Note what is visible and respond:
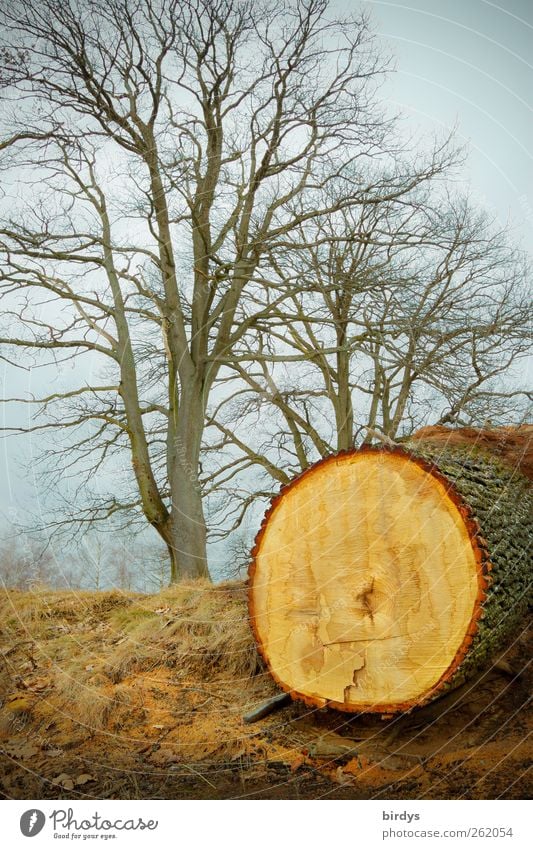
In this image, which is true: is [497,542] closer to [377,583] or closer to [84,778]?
[377,583]

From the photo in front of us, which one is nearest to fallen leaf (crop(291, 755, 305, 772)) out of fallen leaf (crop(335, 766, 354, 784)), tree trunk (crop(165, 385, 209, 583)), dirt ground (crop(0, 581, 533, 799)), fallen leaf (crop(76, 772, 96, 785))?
dirt ground (crop(0, 581, 533, 799))

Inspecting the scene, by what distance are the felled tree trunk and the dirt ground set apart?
0.70ft

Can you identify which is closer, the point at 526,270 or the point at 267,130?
the point at 526,270

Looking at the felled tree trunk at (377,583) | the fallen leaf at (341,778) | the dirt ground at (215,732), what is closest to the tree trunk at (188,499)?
the dirt ground at (215,732)

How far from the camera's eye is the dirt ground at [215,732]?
282 centimetres

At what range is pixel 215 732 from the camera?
3213 mm

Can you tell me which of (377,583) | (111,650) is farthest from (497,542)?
(111,650)

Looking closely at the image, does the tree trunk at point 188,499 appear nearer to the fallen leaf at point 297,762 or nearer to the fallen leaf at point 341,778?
the fallen leaf at point 297,762

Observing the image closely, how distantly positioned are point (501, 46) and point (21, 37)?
3991 mm

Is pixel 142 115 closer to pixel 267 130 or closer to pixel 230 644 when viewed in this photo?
pixel 267 130

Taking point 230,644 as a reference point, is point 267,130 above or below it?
above

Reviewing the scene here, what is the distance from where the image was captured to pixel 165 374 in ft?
23.2

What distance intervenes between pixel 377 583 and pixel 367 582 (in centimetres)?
4

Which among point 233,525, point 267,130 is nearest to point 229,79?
point 267,130
